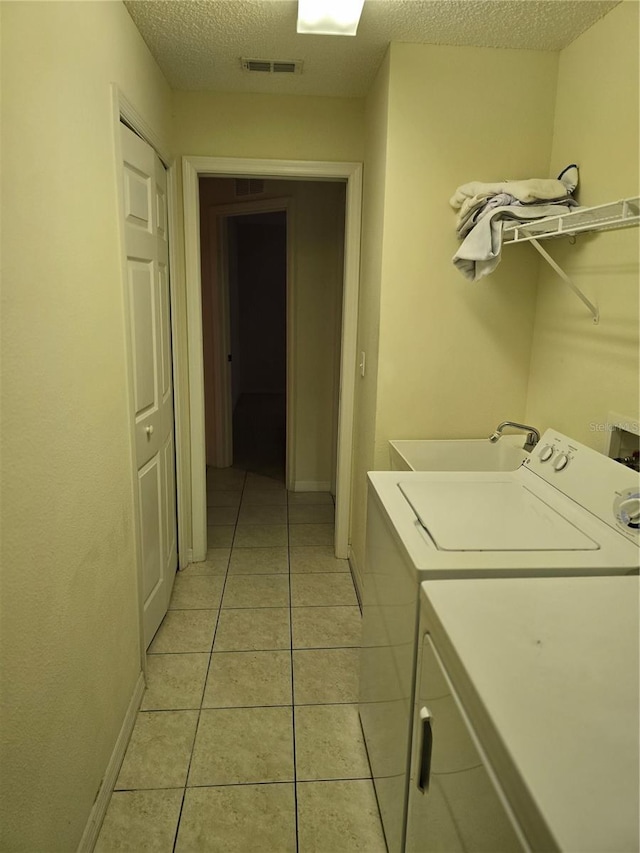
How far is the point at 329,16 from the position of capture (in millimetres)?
1770

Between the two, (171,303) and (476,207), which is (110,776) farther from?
(476,207)

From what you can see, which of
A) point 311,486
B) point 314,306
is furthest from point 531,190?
point 311,486

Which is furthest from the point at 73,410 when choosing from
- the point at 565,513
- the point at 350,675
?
the point at 350,675

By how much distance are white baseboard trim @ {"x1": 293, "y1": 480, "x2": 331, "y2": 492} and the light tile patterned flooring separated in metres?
1.02

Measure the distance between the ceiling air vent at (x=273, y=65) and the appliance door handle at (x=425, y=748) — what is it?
94.3 inches

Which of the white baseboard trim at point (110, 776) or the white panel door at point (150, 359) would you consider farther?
the white panel door at point (150, 359)

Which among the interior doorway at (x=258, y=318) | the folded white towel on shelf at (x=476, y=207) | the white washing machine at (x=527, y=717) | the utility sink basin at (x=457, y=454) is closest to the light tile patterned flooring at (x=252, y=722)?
the white washing machine at (x=527, y=717)

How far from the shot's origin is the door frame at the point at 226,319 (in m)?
3.87

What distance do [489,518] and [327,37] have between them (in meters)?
1.85

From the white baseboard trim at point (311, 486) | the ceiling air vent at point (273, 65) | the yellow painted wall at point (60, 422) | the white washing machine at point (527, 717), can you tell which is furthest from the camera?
the white baseboard trim at point (311, 486)

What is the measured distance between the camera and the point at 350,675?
2217 mm

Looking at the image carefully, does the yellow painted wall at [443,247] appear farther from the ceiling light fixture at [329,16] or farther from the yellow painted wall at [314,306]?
the yellow painted wall at [314,306]

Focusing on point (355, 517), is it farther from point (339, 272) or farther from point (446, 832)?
point (446, 832)

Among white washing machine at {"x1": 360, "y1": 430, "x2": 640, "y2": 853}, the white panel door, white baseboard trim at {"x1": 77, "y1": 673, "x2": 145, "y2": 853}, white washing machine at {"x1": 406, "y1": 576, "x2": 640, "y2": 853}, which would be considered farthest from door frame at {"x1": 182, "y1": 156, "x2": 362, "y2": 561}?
white washing machine at {"x1": 406, "y1": 576, "x2": 640, "y2": 853}
